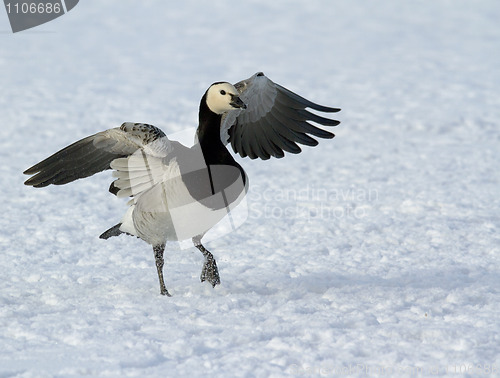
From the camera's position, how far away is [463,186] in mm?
8102

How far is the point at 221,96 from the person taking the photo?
4809 millimetres

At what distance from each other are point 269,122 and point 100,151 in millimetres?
1436

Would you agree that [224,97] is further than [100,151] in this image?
No

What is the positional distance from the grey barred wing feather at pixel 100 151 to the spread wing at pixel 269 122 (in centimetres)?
95

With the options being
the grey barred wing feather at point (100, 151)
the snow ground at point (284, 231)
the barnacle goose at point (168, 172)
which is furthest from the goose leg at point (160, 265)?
the grey barred wing feather at point (100, 151)

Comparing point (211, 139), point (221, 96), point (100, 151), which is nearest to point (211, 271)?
point (211, 139)

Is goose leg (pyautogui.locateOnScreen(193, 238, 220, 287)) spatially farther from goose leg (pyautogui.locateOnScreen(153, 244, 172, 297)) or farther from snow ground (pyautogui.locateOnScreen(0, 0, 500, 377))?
goose leg (pyautogui.locateOnScreen(153, 244, 172, 297))

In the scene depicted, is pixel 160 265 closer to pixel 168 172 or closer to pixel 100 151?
pixel 168 172

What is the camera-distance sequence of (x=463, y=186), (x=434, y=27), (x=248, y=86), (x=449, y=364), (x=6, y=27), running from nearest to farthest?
(x=449, y=364) → (x=248, y=86) → (x=463, y=186) → (x=6, y=27) → (x=434, y=27)

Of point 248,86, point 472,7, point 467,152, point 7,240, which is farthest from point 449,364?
point 472,7

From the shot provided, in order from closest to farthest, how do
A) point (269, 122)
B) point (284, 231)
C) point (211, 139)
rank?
1. point (211, 139)
2. point (269, 122)
3. point (284, 231)

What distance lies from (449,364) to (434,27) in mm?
15914

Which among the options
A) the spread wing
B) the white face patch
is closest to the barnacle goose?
the white face patch

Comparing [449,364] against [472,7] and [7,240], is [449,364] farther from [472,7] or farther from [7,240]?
[472,7]
